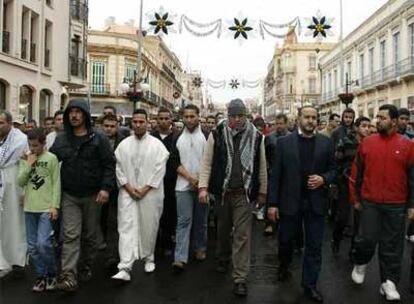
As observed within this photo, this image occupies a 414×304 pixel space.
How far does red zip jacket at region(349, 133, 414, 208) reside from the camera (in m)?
5.42

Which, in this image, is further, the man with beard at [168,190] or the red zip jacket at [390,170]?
the man with beard at [168,190]

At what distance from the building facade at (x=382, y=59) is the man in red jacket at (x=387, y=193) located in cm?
2645

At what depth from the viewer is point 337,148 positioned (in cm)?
753

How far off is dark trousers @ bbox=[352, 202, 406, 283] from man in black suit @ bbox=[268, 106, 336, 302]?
47cm

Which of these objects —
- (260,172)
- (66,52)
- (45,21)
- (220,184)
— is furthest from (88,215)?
(66,52)

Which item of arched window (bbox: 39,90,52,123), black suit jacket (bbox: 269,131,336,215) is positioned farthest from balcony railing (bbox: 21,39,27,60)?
black suit jacket (bbox: 269,131,336,215)

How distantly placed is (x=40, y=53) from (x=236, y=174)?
19855mm

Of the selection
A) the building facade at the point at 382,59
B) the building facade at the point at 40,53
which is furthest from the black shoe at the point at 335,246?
the building facade at the point at 382,59

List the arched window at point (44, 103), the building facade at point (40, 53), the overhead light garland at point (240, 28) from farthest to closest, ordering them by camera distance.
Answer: the arched window at point (44, 103) < the building facade at point (40, 53) < the overhead light garland at point (240, 28)

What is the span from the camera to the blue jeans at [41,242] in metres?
5.73

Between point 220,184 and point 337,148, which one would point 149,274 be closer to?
point 220,184

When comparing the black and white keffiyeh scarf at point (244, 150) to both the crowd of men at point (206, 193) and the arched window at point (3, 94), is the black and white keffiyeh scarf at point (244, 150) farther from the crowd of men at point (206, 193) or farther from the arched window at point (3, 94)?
the arched window at point (3, 94)

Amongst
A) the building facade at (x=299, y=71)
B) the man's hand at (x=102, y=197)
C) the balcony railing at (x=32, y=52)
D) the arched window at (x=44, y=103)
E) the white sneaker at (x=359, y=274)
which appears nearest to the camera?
the man's hand at (x=102, y=197)

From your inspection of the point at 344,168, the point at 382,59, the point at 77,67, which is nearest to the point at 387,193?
the point at 344,168
